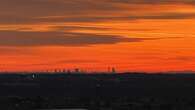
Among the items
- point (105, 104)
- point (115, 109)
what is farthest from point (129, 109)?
point (105, 104)

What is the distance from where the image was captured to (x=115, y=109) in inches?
3083

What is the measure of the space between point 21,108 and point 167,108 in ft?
43.9

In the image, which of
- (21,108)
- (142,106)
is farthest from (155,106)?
(21,108)

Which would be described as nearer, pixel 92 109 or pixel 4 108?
pixel 92 109

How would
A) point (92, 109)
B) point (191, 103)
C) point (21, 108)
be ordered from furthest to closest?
point (191, 103) → point (21, 108) → point (92, 109)

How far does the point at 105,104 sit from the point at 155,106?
5.79 m

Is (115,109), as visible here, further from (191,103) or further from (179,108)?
(191,103)

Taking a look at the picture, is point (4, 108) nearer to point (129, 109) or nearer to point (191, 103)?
point (129, 109)

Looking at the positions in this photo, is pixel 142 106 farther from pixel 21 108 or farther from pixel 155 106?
pixel 21 108

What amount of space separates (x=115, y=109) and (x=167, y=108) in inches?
229

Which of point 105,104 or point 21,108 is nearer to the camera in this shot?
point 21,108

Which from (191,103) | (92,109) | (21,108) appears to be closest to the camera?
(92,109)

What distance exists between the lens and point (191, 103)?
289 ft

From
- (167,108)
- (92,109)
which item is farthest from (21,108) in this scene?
(167,108)
